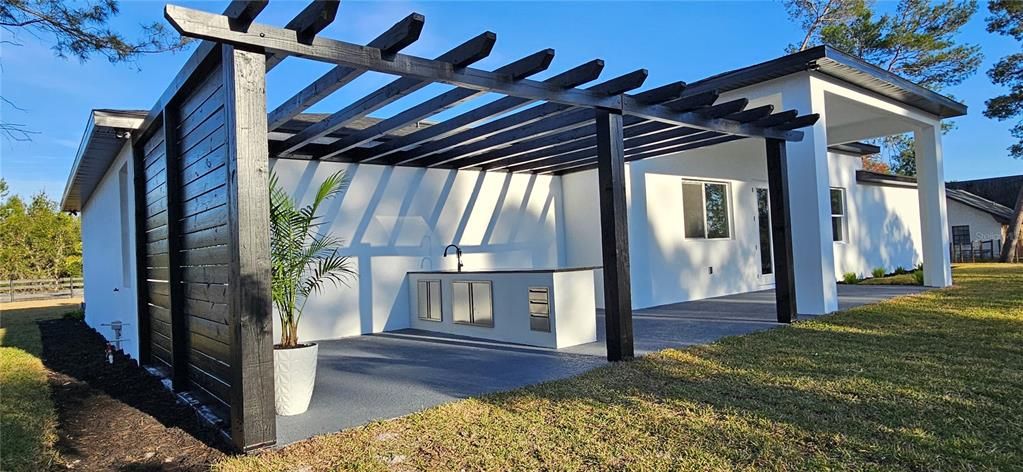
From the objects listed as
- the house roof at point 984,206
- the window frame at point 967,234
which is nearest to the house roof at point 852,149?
the house roof at point 984,206

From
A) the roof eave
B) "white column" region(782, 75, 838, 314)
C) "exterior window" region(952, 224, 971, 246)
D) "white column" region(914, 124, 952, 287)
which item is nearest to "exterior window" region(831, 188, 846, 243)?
"white column" region(914, 124, 952, 287)

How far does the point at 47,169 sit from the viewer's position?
43.6ft

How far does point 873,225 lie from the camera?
48.8ft

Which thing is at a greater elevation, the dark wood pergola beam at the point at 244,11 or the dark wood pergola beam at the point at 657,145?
the dark wood pergola beam at the point at 657,145

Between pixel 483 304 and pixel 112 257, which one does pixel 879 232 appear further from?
pixel 112 257

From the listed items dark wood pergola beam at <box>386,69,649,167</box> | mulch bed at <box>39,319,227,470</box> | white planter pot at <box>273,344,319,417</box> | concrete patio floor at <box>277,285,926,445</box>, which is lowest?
mulch bed at <box>39,319,227,470</box>

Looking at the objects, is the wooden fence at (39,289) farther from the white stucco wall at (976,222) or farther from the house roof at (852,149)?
the white stucco wall at (976,222)

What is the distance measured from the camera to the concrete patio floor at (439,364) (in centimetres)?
397

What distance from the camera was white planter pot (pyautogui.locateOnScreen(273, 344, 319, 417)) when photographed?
12.8 ft

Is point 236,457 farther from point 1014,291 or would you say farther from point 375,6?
point 1014,291

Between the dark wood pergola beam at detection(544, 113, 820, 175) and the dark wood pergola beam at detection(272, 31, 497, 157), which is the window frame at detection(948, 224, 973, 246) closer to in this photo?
the dark wood pergola beam at detection(544, 113, 820, 175)

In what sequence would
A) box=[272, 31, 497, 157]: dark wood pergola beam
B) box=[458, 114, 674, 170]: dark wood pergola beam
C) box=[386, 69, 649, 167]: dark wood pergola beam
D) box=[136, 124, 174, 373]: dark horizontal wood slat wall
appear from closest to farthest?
box=[272, 31, 497, 157]: dark wood pergola beam → box=[386, 69, 649, 167]: dark wood pergola beam → box=[136, 124, 174, 373]: dark horizontal wood slat wall → box=[458, 114, 674, 170]: dark wood pergola beam

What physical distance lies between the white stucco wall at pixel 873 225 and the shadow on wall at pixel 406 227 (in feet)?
25.5

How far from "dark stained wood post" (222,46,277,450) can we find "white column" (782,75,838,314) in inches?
272
